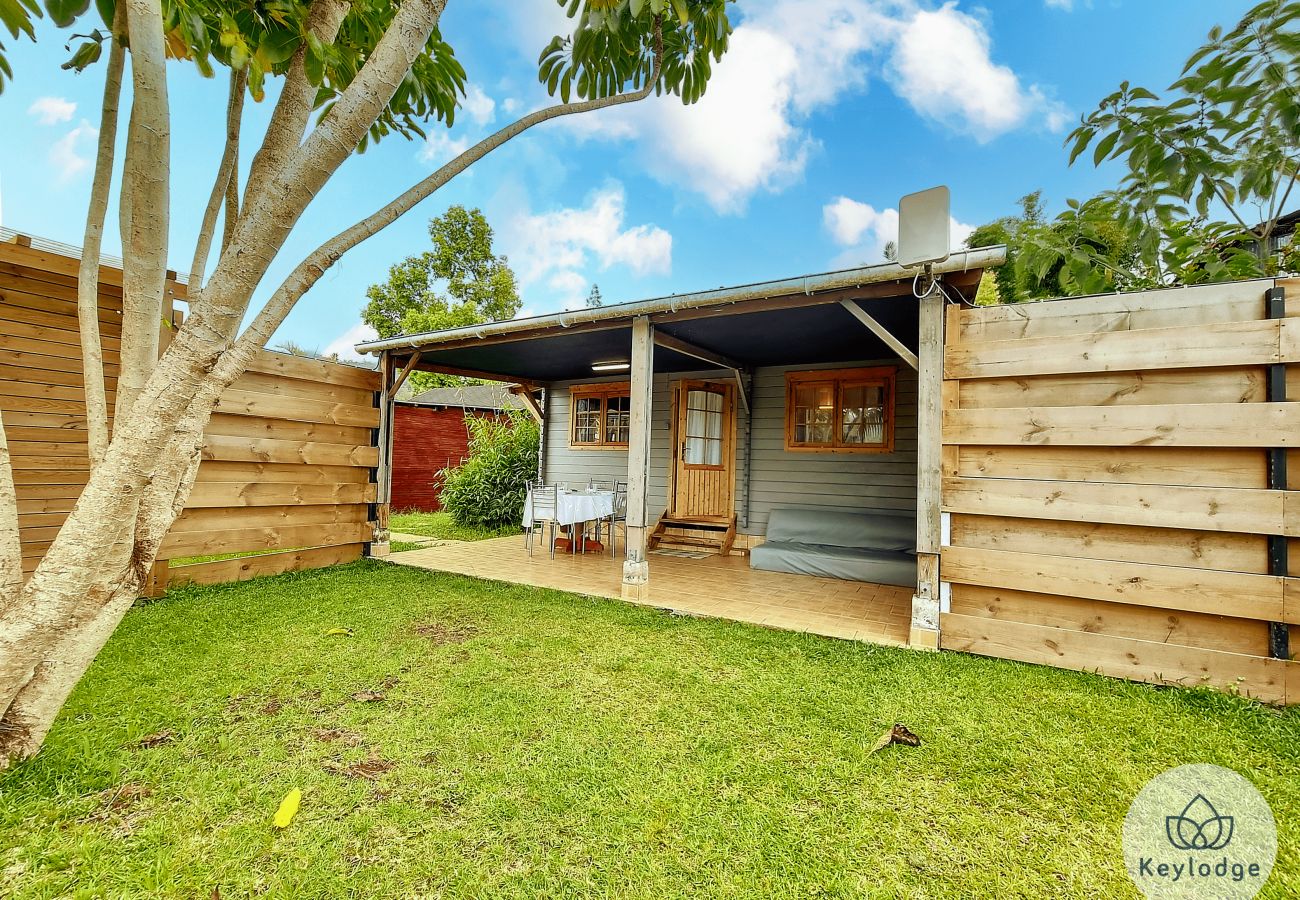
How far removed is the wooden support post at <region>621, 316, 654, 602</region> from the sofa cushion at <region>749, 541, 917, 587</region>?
6.32ft

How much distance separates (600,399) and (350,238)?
645 centimetres

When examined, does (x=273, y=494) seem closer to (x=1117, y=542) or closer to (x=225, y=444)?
(x=225, y=444)

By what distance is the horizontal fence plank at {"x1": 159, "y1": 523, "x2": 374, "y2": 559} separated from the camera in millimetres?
4203

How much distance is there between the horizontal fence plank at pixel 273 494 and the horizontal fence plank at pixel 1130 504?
18.2 feet

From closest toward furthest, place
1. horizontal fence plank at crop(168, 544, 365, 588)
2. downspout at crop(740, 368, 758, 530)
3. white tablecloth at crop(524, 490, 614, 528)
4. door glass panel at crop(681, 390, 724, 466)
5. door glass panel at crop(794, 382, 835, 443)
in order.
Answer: horizontal fence plank at crop(168, 544, 365, 588), white tablecloth at crop(524, 490, 614, 528), door glass panel at crop(794, 382, 835, 443), downspout at crop(740, 368, 758, 530), door glass panel at crop(681, 390, 724, 466)

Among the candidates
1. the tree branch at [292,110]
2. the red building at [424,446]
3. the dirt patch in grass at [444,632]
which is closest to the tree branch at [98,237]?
the tree branch at [292,110]

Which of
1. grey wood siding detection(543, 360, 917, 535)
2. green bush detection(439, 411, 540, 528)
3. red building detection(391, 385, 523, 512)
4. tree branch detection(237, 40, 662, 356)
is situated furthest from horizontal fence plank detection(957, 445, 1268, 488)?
red building detection(391, 385, 523, 512)

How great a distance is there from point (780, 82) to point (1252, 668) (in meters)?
13.9

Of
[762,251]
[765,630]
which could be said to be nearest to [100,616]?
[765,630]

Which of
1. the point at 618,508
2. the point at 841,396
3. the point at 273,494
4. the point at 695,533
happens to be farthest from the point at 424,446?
the point at 841,396

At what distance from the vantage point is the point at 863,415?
6391mm

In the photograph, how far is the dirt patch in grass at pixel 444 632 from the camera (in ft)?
11.0

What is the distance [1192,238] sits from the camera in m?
4.17

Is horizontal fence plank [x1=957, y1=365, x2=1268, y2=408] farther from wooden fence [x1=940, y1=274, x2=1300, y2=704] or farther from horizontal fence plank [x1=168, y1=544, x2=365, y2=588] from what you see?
horizontal fence plank [x1=168, y1=544, x2=365, y2=588]
